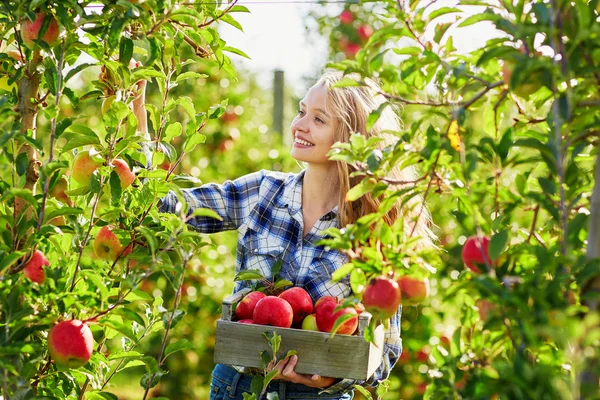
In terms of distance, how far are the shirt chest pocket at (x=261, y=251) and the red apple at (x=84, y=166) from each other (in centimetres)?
63

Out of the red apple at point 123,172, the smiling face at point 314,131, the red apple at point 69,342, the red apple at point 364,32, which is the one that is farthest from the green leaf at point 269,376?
the red apple at point 364,32

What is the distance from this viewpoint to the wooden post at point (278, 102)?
5461 mm

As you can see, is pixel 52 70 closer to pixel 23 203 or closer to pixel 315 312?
pixel 23 203

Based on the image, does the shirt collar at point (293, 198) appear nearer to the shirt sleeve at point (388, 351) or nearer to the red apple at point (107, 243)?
the shirt sleeve at point (388, 351)

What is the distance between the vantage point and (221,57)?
1819mm

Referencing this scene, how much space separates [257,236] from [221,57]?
2.03 ft

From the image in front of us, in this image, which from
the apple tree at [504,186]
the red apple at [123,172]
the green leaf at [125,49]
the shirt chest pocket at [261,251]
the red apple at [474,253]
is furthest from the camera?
the shirt chest pocket at [261,251]

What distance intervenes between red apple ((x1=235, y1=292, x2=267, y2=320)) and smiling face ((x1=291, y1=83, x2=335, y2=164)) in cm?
47

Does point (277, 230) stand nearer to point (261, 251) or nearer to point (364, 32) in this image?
point (261, 251)

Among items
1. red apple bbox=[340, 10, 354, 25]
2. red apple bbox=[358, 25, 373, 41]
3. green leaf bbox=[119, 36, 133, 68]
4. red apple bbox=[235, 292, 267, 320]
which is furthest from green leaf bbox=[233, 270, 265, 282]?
red apple bbox=[340, 10, 354, 25]

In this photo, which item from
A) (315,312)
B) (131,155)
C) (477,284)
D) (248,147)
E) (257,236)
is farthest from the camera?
(248,147)

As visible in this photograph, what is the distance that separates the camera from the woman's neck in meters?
2.30

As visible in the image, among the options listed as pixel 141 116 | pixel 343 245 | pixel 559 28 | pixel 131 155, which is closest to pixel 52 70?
pixel 131 155

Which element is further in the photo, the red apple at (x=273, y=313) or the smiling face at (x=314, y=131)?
the smiling face at (x=314, y=131)
